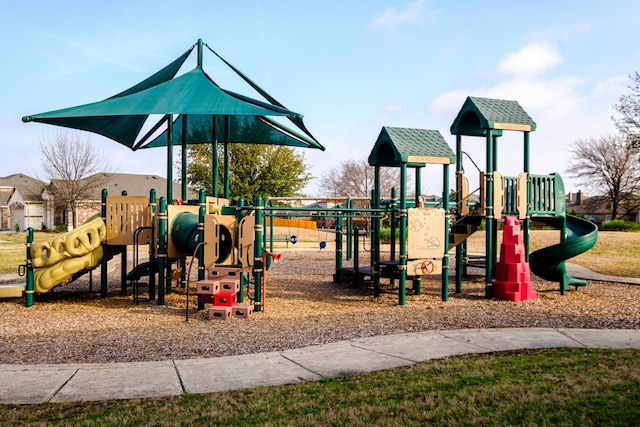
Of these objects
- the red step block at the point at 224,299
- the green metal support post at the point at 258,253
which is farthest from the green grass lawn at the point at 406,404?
the green metal support post at the point at 258,253

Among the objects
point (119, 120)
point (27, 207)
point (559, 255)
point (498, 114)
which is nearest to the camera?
point (498, 114)

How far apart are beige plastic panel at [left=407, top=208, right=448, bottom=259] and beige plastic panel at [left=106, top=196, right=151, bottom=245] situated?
17.2ft

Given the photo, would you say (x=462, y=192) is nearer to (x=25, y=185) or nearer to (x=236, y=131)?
(x=236, y=131)

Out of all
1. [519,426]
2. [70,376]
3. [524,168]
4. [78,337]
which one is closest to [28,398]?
[70,376]

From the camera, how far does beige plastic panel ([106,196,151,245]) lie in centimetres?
1120

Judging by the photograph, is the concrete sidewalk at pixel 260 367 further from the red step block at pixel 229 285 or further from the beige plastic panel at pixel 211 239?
the beige plastic panel at pixel 211 239

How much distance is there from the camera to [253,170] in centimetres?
4916

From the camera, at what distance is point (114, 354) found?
6.74m

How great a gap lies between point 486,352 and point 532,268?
7.03m

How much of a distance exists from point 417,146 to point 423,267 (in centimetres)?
255

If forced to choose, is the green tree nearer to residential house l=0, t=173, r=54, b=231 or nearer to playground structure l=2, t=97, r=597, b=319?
residential house l=0, t=173, r=54, b=231

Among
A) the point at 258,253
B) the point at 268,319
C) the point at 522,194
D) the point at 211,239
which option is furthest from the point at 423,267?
the point at 211,239

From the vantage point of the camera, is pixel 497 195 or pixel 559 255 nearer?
pixel 497 195

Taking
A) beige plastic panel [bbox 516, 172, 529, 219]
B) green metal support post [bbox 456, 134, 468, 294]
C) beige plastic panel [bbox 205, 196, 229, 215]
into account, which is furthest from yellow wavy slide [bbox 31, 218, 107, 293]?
beige plastic panel [bbox 516, 172, 529, 219]
